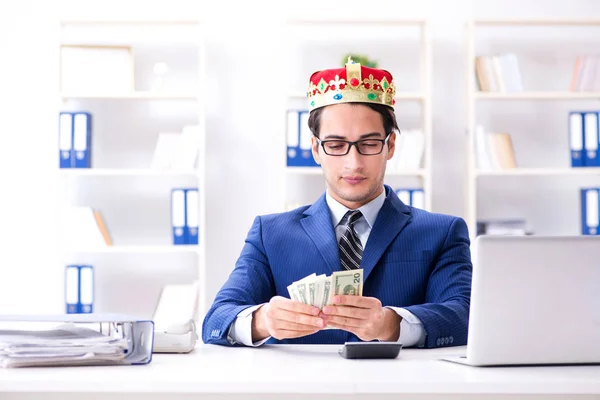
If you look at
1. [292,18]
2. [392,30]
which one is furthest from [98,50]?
[392,30]

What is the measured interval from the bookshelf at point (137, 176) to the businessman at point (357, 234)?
7.59 ft

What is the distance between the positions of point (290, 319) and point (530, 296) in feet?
1.61

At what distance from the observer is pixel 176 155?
4.33 metres

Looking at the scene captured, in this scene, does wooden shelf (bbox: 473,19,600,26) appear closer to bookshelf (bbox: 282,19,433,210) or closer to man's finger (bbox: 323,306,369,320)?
bookshelf (bbox: 282,19,433,210)

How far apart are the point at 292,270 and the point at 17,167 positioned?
2775mm

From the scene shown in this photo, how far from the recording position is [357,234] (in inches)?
87.5

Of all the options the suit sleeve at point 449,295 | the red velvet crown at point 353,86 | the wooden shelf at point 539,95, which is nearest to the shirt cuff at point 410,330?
the suit sleeve at point 449,295

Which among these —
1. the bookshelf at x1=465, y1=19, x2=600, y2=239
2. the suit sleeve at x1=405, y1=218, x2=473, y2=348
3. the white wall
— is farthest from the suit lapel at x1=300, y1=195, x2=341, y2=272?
the bookshelf at x1=465, y1=19, x2=600, y2=239

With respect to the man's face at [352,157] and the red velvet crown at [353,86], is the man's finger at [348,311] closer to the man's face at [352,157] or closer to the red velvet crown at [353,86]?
the man's face at [352,157]

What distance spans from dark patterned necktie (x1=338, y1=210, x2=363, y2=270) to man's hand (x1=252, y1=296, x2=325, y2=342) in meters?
0.45

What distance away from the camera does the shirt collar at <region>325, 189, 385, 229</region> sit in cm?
221

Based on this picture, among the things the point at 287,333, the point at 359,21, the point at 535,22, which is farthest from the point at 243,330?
the point at 535,22

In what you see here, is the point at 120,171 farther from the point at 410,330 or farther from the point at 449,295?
the point at 410,330

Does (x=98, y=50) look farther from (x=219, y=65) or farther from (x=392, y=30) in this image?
(x=392, y=30)
